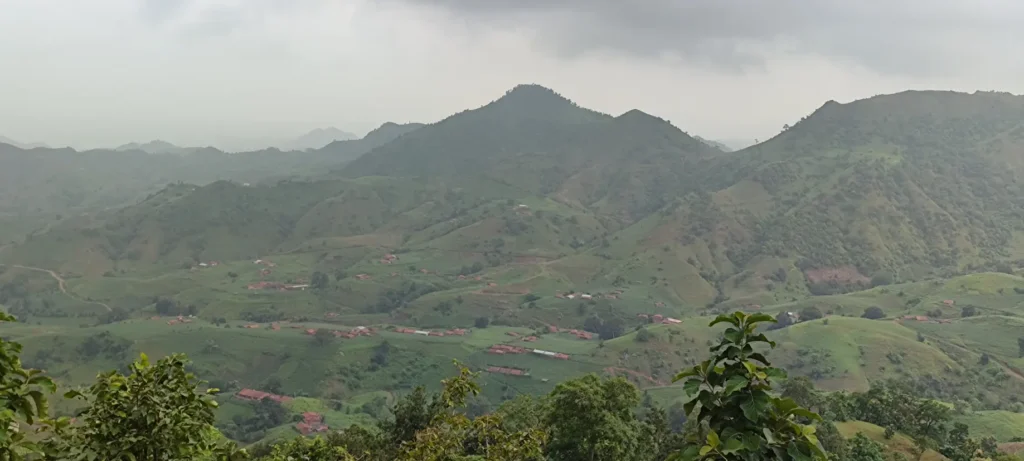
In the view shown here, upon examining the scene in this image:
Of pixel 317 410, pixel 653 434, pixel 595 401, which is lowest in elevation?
pixel 317 410

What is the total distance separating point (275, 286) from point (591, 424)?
144m

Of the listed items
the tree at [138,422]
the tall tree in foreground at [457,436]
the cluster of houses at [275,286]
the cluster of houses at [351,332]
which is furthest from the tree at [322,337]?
the tree at [138,422]

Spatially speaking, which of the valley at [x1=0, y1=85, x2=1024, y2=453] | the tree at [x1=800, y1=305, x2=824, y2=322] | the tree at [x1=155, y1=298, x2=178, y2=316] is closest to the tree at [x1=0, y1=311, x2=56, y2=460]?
the valley at [x1=0, y1=85, x2=1024, y2=453]

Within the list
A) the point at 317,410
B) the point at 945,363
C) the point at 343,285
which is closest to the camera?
the point at 317,410

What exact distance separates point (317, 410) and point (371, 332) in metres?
38.8

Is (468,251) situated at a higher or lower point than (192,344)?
higher

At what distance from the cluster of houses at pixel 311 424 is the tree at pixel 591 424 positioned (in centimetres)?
5693

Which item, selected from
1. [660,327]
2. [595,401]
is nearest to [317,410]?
[660,327]

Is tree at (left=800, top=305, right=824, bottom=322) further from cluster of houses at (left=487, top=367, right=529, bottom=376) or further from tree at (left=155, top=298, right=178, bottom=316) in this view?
tree at (left=155, top=298, right=178, bottom=316)

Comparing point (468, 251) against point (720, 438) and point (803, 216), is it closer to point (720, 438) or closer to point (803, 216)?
point (803, 216)

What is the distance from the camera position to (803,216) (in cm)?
17888

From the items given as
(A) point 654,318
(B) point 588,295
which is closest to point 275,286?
(B) point 588,295

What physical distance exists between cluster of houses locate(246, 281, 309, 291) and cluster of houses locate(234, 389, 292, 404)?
64.0 m

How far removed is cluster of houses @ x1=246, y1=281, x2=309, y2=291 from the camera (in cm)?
15594
